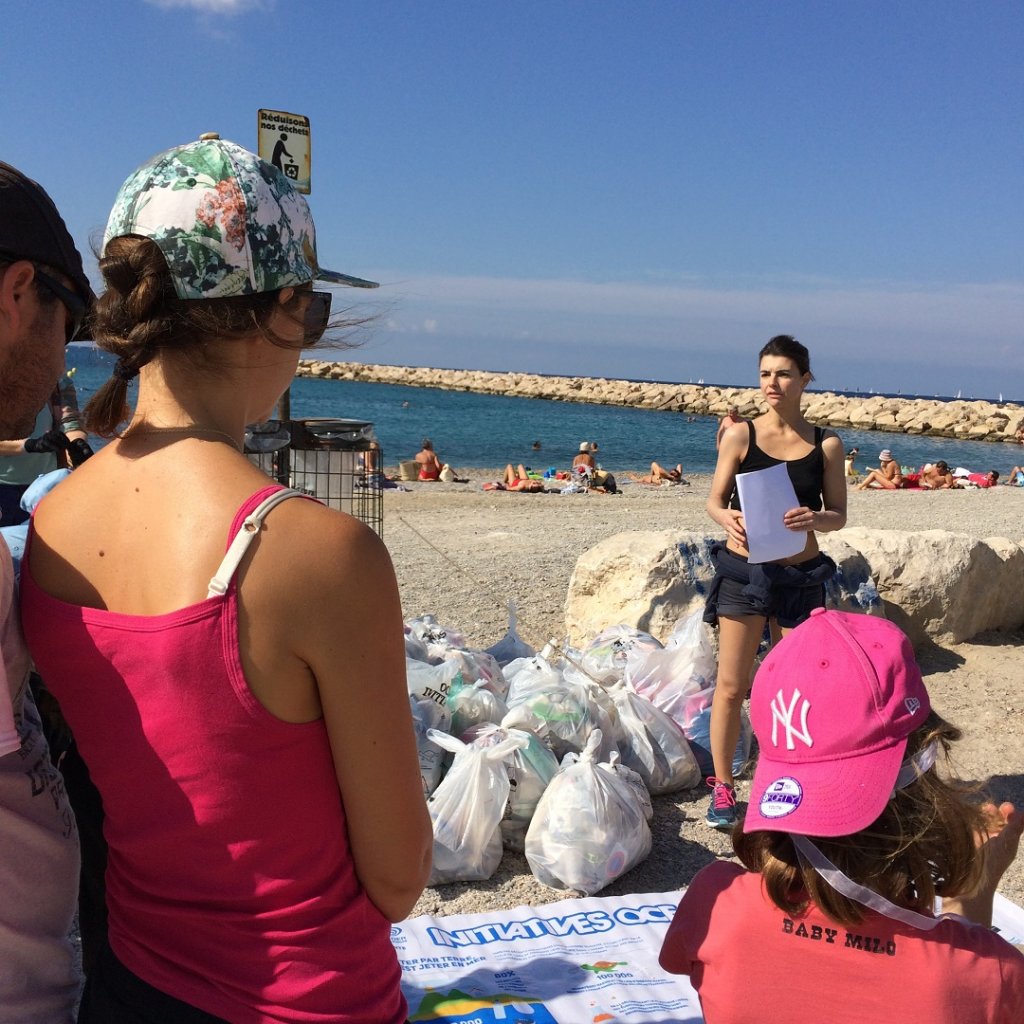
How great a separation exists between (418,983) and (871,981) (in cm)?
154

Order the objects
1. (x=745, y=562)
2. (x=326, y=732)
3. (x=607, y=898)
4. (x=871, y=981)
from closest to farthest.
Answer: (x=326, y=732)
(x=871, y=981)
(x=607, y=898)
(x=745, y=562)

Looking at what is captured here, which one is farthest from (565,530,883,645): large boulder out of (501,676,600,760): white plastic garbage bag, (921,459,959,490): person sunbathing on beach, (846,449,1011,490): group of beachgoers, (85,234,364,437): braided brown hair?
(921,459,959,490): person sunbathing on beach

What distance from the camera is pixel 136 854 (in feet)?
4.04

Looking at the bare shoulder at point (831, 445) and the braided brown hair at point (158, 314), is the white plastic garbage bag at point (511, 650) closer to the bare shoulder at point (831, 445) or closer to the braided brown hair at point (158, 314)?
the bare shoulder at point (831, 445)

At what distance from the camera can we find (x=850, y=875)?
1527 millimetres

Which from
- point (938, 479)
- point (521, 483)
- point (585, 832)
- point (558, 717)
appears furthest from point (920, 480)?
point (585, 832)

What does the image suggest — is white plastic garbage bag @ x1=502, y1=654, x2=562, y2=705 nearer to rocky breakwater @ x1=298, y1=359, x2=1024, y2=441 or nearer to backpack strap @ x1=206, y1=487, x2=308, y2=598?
backpack strap @ x1=206, y1=487, x2=308, y2=598

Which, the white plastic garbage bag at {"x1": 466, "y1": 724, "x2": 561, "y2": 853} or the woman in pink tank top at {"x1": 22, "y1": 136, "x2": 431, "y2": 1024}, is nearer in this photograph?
the woman in pink tank top at {"x1": 22, "y1": 136, "x2": 431, "y2": 1024}

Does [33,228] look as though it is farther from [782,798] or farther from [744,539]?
[744,539]

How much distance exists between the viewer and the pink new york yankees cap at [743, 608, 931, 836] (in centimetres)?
150

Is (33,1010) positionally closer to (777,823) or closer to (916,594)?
(777,823)

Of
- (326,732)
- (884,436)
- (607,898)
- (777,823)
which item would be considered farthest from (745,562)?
(884,436)

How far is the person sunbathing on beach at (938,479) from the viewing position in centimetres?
1994

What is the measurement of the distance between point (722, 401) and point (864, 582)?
59159 millimetres
